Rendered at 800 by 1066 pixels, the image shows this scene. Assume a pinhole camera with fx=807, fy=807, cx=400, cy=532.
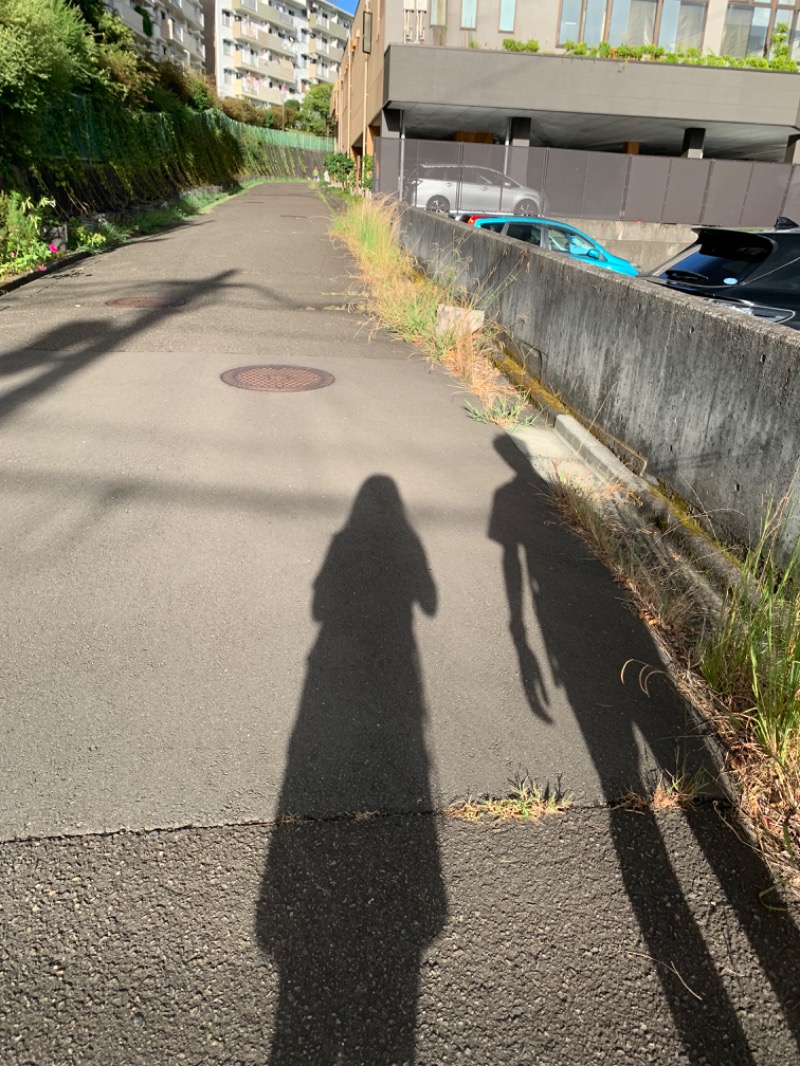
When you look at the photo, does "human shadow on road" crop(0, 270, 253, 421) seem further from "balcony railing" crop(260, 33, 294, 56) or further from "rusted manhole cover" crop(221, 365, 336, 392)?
"balcony railing" crop(260, 33, 294, 56)

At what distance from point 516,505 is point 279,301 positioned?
745 centimetres

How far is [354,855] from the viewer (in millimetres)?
2395

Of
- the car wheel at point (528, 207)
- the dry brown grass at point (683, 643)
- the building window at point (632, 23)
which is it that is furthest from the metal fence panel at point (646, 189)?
the dry brown grass at point (683, 643)

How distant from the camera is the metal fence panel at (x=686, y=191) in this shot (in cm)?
2450

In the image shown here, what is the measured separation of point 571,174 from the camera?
2408 cm

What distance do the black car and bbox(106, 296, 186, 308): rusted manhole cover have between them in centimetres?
621

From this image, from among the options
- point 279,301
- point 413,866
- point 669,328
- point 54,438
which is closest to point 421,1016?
point 413,866

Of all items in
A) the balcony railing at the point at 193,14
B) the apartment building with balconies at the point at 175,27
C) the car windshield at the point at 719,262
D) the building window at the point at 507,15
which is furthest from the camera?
the balcony railing at the point at 193,14

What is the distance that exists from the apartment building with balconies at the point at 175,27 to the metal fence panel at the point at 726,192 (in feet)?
114

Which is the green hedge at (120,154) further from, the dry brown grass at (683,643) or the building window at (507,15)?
the dry brown grass at (683,643)

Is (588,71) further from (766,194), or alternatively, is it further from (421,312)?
(421,312)

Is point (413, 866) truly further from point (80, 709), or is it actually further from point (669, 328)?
point (669, 328)

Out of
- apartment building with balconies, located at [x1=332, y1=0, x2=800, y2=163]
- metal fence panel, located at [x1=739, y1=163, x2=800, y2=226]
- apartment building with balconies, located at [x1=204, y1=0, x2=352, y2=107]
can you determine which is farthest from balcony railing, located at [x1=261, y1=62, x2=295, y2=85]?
metal fence panel, located at [x1=739, y1=163, x2=800, y2=226]

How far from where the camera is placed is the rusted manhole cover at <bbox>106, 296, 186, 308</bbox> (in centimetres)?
1044
